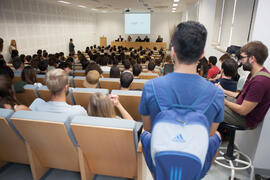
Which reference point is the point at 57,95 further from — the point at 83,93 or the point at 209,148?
the point at 209,148

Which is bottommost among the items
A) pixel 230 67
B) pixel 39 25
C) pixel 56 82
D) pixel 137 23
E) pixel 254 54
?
pixel 56 82

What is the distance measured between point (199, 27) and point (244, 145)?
7.28 ft

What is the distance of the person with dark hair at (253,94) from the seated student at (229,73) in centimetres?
53

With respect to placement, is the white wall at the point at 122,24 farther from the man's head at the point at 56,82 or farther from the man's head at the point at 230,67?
the man's head at the point at 56,82

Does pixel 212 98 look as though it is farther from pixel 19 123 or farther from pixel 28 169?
pixel 28 169

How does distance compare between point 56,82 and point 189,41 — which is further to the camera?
point 56,82

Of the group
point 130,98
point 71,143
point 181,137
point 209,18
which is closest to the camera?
point 181,137

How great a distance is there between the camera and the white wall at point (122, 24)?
17500 mm

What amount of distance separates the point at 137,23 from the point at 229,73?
1617cm

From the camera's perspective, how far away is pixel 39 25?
399 inches

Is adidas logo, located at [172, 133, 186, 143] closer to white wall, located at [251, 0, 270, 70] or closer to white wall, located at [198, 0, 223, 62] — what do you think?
white wall, located at [251, 0, 270, 70]

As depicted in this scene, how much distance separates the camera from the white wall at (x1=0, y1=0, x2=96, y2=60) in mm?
7977

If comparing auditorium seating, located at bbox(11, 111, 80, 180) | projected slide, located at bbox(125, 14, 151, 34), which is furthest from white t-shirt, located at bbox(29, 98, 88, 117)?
projected slide, located at bbox(125, 14, 151, 34)

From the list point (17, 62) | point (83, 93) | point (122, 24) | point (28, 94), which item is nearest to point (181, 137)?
point (83, 93)
